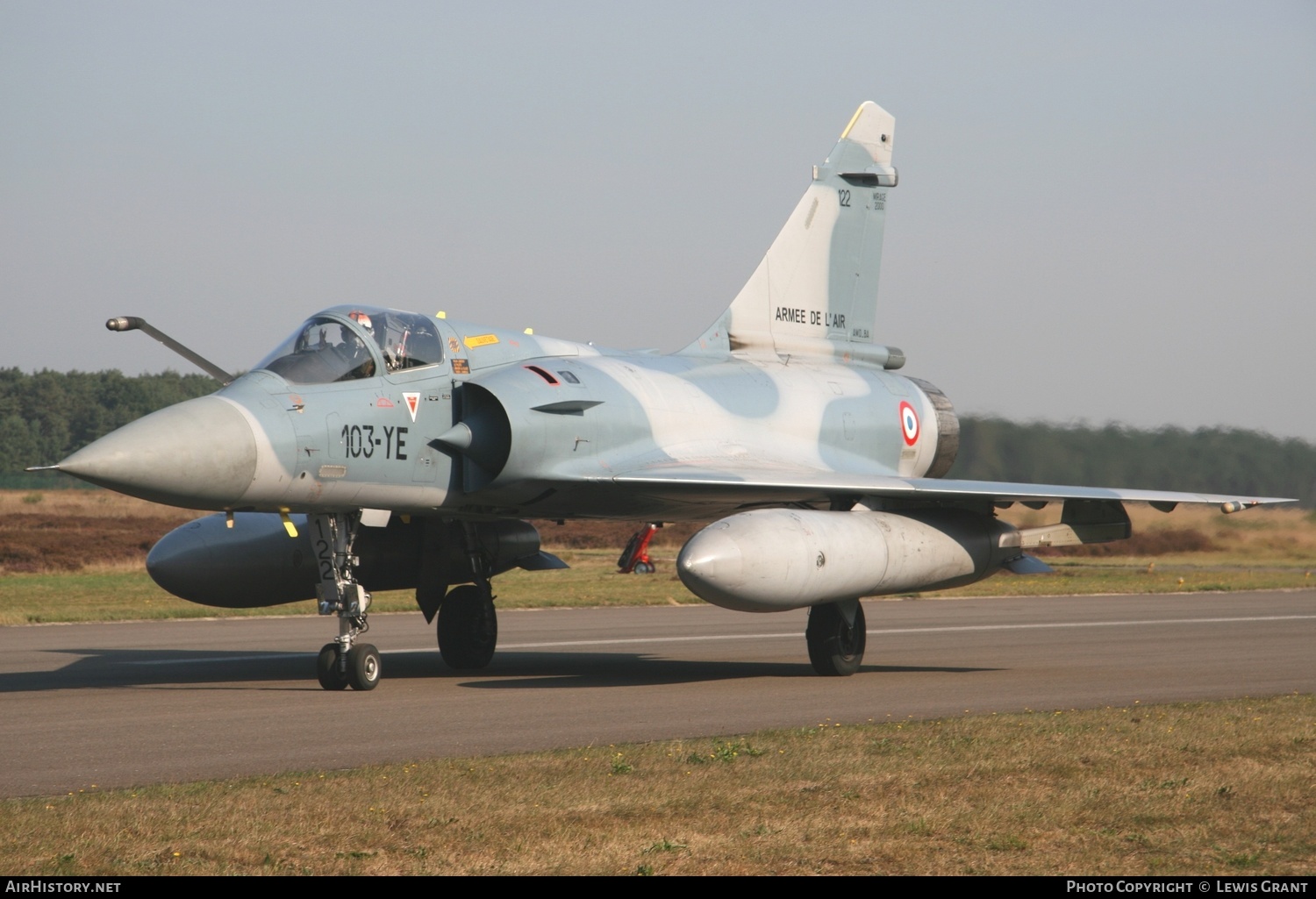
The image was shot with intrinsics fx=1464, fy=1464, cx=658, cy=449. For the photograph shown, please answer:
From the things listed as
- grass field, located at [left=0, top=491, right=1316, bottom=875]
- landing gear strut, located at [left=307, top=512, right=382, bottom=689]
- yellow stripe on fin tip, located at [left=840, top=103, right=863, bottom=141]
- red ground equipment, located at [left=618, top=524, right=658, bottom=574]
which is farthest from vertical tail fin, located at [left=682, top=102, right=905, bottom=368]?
red ground equipment, located at [left=618, top=524, right=658, bottom=574]

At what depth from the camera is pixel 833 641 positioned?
13.3 metres

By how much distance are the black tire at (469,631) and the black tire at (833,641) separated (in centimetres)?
311

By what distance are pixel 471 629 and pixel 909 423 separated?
528cm

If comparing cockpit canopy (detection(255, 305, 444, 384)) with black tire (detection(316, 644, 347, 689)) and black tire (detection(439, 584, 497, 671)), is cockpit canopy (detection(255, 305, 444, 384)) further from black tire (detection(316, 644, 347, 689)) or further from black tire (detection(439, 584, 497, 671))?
black tire (detection(439, 584, 497, 671))

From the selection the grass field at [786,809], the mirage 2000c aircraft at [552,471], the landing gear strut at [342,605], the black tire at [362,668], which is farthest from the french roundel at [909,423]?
the black tire at [362,668]

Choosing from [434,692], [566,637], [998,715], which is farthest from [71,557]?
[998,715]

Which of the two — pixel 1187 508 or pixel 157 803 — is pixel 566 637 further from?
pixel 1187 508

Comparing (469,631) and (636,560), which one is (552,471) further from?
(636,560)

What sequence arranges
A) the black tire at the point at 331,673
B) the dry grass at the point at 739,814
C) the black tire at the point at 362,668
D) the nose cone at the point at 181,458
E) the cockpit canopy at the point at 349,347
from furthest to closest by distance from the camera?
1. the black tire at the point at 331,673
2. the black tire at the point at 362,668
3. the cockpit canopy at the point at 349,347
4. the nose cone at the point at 181,458
5. the dry grass at the point at 739,814

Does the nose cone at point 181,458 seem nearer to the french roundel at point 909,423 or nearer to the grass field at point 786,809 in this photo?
the grass field at point 786,809

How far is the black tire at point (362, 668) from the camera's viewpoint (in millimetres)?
11477

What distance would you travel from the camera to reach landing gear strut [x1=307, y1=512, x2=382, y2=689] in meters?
11.5

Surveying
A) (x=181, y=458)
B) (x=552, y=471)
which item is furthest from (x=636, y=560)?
(x=181, y=458)

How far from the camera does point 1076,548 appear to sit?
44562 mm
